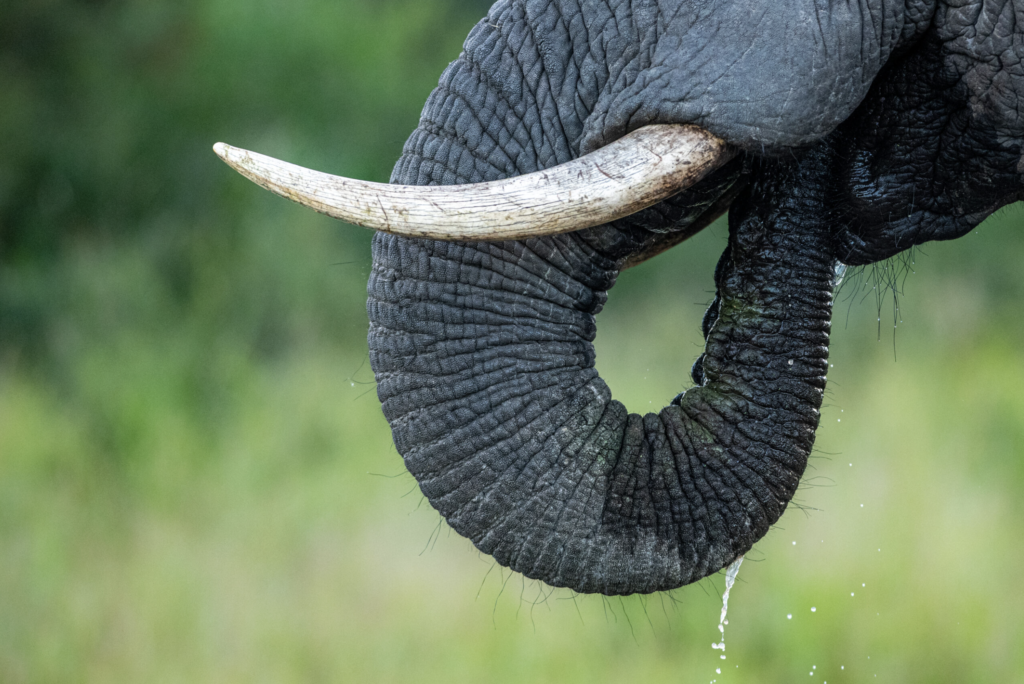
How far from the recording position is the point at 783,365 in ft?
6.97

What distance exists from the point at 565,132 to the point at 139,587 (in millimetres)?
3365

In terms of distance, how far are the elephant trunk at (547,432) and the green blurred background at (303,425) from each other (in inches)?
21.8

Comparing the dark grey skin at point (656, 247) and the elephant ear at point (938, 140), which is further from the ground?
the elephant ear at point (938, 140)

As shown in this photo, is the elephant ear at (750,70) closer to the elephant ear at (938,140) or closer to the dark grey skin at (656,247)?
the dark grey skin at (656,247)

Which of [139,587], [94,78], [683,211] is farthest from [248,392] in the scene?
[683,211]

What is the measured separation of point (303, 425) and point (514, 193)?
4.04 m

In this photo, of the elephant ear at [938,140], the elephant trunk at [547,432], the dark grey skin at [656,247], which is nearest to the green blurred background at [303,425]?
the elephant ear at [938,140]

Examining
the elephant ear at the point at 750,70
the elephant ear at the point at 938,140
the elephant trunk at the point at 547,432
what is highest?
the elephant ear at the point at 938,140

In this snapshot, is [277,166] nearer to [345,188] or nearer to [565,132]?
[345,188]

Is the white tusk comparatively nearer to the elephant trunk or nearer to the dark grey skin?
the dark grey skin

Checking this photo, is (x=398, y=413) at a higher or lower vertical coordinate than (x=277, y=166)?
lower

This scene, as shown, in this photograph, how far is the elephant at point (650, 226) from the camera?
180cm

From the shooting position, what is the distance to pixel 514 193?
1.74 meters

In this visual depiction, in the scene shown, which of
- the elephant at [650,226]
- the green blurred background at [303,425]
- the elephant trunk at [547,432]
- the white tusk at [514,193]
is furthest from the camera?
the green blurred background at [303,425]
